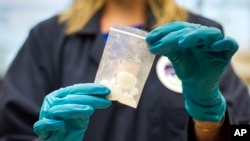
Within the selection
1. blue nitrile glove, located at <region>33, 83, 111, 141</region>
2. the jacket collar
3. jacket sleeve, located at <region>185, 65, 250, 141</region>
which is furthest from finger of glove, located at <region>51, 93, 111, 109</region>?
jacket sleeve, located at <region>185, 65, 250, 141</region>

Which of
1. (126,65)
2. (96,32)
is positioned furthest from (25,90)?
(126,65)

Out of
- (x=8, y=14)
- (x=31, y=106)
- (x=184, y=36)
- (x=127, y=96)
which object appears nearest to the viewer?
(x=184, y=36)

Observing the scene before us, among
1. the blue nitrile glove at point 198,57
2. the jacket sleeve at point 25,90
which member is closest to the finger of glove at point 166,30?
the blue nitrile glove at point 198,57

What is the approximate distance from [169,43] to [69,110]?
22 cm

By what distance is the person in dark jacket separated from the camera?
2.86 ft

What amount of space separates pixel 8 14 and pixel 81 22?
29.4 inches

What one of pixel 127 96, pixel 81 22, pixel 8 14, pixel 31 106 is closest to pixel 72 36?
pixel 81 22

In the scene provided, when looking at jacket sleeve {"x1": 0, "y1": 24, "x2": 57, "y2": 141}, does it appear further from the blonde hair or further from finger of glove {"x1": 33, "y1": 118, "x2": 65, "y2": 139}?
finger of glove {"x1": 33, "y1": 118, "x2": 65, "y2": 139}

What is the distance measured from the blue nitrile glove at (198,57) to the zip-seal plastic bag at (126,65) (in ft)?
0.14

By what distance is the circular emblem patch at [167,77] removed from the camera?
113cm

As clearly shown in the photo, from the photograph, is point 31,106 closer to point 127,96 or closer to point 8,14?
point 127,96

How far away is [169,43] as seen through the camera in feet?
2.75

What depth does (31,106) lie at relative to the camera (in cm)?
111

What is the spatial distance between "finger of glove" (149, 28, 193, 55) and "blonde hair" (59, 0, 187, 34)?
33 centimetres
